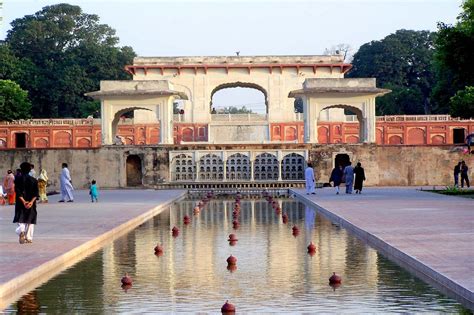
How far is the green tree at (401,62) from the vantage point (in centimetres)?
8331

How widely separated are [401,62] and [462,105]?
3425 cm

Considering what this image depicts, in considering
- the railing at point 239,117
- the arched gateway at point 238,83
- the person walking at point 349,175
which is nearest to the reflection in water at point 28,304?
the person walking at point 349,175

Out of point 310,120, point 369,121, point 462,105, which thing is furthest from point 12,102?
point 462,105

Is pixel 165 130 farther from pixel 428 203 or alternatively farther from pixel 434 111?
pixel 434 111

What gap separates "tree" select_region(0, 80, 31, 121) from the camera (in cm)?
6544

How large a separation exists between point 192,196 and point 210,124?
25775 millimetres

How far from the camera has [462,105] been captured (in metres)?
50.7

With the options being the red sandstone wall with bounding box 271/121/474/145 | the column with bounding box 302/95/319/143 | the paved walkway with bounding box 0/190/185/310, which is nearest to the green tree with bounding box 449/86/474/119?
the column with bounding box 302/95/319/143

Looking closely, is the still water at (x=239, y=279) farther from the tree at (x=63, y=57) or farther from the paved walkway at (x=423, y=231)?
the tree at (x=63, y=57)

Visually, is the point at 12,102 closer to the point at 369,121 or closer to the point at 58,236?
the point at 369,121

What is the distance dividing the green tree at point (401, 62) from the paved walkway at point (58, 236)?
182ft

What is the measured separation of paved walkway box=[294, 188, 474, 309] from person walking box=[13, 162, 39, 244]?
5517 millimetres

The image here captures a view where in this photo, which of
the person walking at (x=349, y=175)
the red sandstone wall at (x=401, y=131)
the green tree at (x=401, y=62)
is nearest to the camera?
the person walking at (x=349, y=175)

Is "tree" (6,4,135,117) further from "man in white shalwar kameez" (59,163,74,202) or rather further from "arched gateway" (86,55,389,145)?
"man in white shalwar kameez" (59,163,74,202)
